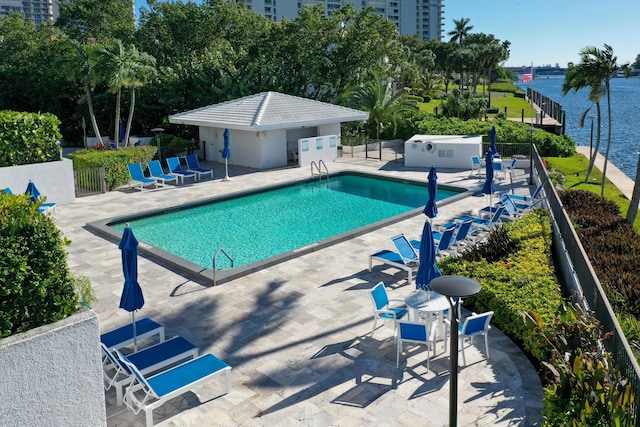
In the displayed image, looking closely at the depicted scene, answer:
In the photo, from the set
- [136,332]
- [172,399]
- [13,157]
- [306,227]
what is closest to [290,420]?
[172,399]

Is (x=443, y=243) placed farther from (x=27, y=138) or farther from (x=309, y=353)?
(x=27, y=138)

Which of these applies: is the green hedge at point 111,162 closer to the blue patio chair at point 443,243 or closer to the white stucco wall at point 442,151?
the white stucco wall at point 442,151

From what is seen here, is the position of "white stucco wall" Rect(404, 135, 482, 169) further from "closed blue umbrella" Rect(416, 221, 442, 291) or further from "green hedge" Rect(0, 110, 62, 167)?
"closed blue umbrella" Rect(416, 221, 442, 291)

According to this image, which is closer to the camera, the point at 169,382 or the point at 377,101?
the point at 169,382

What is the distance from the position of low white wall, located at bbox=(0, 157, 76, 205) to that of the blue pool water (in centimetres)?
346

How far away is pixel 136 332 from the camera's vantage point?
363 inches

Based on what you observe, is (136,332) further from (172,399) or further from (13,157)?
(13,157)

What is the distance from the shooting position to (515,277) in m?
10.5

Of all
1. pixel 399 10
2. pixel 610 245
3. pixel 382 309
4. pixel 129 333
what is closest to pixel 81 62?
pixel 129 333

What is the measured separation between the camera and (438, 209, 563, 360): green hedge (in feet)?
30.5

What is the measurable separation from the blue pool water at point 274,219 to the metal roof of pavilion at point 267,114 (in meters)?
3.54

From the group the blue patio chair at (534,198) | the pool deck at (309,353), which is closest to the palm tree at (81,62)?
the pool deck at (309,353)

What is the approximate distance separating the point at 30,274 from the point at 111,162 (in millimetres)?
17271

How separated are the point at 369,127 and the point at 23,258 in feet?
104
